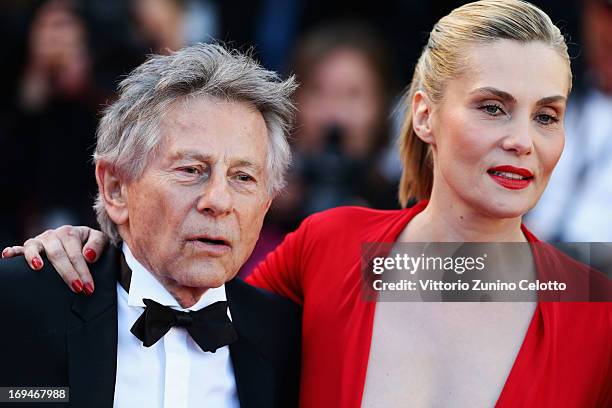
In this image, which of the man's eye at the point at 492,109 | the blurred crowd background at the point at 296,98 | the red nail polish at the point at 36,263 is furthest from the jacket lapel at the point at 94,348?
the blurred crowd background at the point at 296,98

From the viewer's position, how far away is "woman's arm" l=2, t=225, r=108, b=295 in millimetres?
3062

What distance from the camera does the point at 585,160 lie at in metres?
5.54

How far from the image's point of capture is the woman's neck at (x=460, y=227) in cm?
326

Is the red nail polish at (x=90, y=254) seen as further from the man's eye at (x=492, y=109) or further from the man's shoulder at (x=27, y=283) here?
the man's eye at (x=492, y=109)

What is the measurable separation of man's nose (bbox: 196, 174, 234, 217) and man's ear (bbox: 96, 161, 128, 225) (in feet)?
1.03

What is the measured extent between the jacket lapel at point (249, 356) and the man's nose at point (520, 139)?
100 centimetres

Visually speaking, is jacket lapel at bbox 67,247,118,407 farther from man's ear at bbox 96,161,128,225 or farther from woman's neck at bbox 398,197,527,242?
woman's neck at bbox 398,197,527,242

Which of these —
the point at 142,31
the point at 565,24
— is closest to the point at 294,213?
the point at 142,31

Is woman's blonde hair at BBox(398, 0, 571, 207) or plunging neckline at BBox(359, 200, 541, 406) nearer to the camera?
plunging neckline at BBox(359, 200, 541, 406)

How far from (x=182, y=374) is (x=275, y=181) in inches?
28.4

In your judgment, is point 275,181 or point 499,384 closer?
point 499,384

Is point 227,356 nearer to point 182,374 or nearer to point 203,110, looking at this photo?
point 182,374

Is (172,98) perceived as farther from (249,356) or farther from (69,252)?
(249,356)

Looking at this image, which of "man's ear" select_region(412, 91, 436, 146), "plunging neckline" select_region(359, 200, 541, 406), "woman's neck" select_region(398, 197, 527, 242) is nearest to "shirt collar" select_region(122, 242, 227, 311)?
"plunging neckline" select_region(359, 200, 541, 406)
